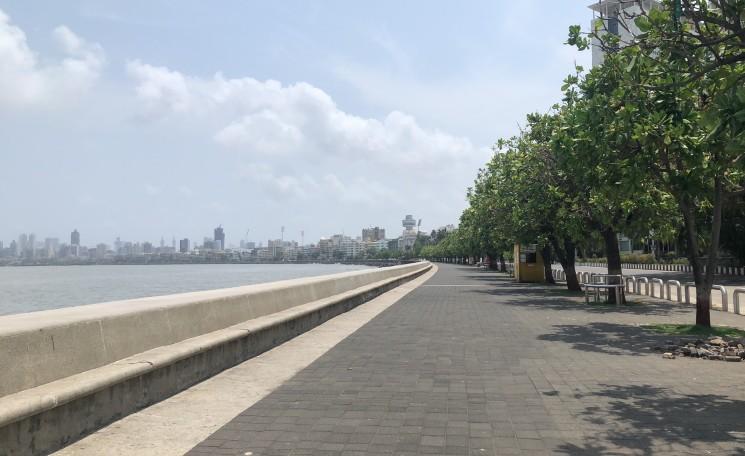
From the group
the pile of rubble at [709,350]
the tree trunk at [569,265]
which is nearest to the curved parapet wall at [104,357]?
the pile of rubble at [709,350]

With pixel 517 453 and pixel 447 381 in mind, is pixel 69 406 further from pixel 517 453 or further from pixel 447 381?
pixel 447 381

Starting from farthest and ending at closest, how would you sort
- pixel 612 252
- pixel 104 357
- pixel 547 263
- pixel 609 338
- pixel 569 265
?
pixel 547 263, pixel 569 265, pixel 612 252, pixel 609 338, pixel 104 357

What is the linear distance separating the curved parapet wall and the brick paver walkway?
3.22 feet

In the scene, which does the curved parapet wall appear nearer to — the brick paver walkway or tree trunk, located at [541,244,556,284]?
the brick paver walkway

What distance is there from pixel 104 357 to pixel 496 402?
3899 millimetres

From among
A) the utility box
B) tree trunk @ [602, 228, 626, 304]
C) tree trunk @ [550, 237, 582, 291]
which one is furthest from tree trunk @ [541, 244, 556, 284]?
tree trunk @ [602, 228, 626, 304]

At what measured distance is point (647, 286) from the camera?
23.6 metres

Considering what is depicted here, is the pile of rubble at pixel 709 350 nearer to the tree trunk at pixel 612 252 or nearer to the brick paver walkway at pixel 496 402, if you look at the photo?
the brick paver walkway at pixel 496 402

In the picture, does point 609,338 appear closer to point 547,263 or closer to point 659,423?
point 659,423

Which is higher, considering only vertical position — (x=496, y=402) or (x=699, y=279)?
(x=699, y=279)

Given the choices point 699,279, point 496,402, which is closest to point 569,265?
point 699,279

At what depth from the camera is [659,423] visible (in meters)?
5.56

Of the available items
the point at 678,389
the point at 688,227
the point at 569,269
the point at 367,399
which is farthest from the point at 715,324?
the point at 569,269

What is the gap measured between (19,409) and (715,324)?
14.2 metres
